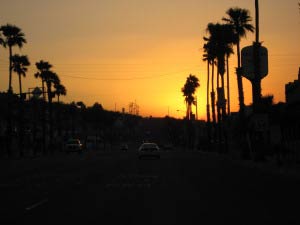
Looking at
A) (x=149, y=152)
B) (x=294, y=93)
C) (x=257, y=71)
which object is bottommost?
(x=149, y=152)

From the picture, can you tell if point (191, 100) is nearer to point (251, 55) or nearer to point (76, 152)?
point (76, 152)

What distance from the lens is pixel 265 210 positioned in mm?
17844

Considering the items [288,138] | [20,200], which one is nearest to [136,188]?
[20,200]

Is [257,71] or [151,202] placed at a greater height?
[257,71]

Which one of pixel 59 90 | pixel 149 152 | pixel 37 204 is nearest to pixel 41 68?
pixel 59 90

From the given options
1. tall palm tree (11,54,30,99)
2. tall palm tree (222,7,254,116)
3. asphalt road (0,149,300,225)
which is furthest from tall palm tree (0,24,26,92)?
asphalt road (0,149,300,225)

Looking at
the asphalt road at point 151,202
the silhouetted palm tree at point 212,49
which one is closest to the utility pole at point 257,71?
the asphalt road at point 151,202

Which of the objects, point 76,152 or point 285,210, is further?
point 76,152

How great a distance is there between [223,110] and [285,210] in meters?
62.8

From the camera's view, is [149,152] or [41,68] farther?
[41,68]

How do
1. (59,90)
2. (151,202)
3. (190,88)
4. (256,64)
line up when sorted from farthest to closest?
1. (190,88)
2. (59,90)
3. (256,64)
4. (151,202)

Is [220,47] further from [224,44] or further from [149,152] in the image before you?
[149,152]

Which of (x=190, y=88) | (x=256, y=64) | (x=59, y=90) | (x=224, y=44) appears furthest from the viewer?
(x=190, y=88)

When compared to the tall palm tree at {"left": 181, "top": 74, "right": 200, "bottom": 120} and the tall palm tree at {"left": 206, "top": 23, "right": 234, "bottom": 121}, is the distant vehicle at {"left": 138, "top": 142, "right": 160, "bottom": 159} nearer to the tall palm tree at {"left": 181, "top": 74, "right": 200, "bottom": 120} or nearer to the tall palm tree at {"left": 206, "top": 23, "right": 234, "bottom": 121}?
the tall palm tree at {"left": 206, "top": 23, "right": 234, "bottom": 121}
